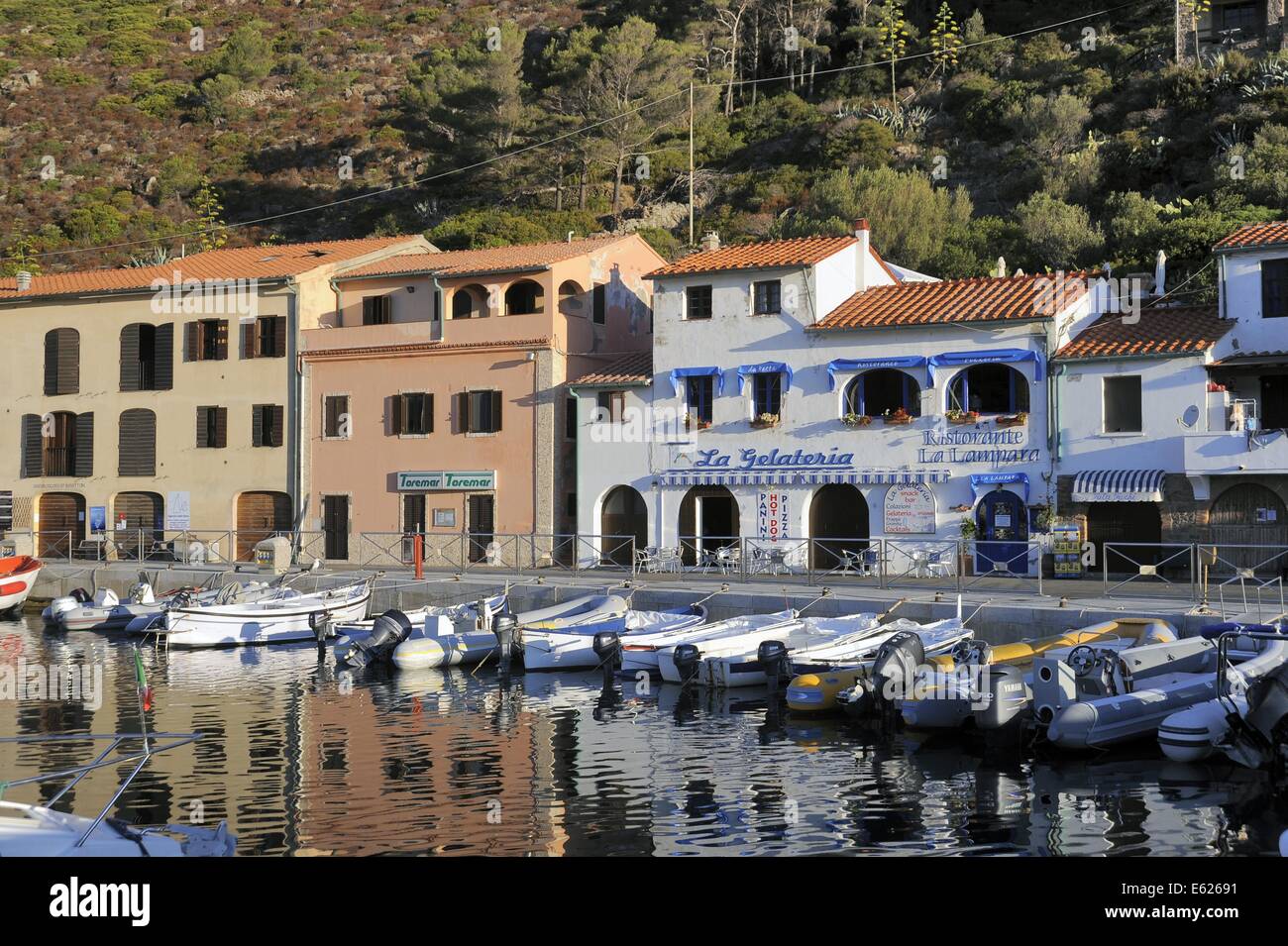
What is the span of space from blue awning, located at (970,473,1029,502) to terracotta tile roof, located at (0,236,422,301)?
23.5m

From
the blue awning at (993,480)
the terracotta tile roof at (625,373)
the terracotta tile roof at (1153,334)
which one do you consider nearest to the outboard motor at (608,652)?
the blue awning at (993,480)

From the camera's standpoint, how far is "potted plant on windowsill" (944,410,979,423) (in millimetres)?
36281

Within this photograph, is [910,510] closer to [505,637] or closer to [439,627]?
[505,637]

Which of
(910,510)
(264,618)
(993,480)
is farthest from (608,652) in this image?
(993,480)

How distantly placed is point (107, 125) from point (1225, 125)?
8063 cm

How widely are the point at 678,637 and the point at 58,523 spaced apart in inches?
1182

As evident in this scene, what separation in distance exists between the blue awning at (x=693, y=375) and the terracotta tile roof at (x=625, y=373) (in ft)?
2.74

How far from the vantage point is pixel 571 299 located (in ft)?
146

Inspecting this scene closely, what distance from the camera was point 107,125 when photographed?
350 feet

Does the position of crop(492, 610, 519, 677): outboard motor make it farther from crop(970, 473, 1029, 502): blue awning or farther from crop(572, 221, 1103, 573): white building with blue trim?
crop(970, 473, 1029, 502): blue awning

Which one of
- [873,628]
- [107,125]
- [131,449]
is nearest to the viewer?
[873,628]
